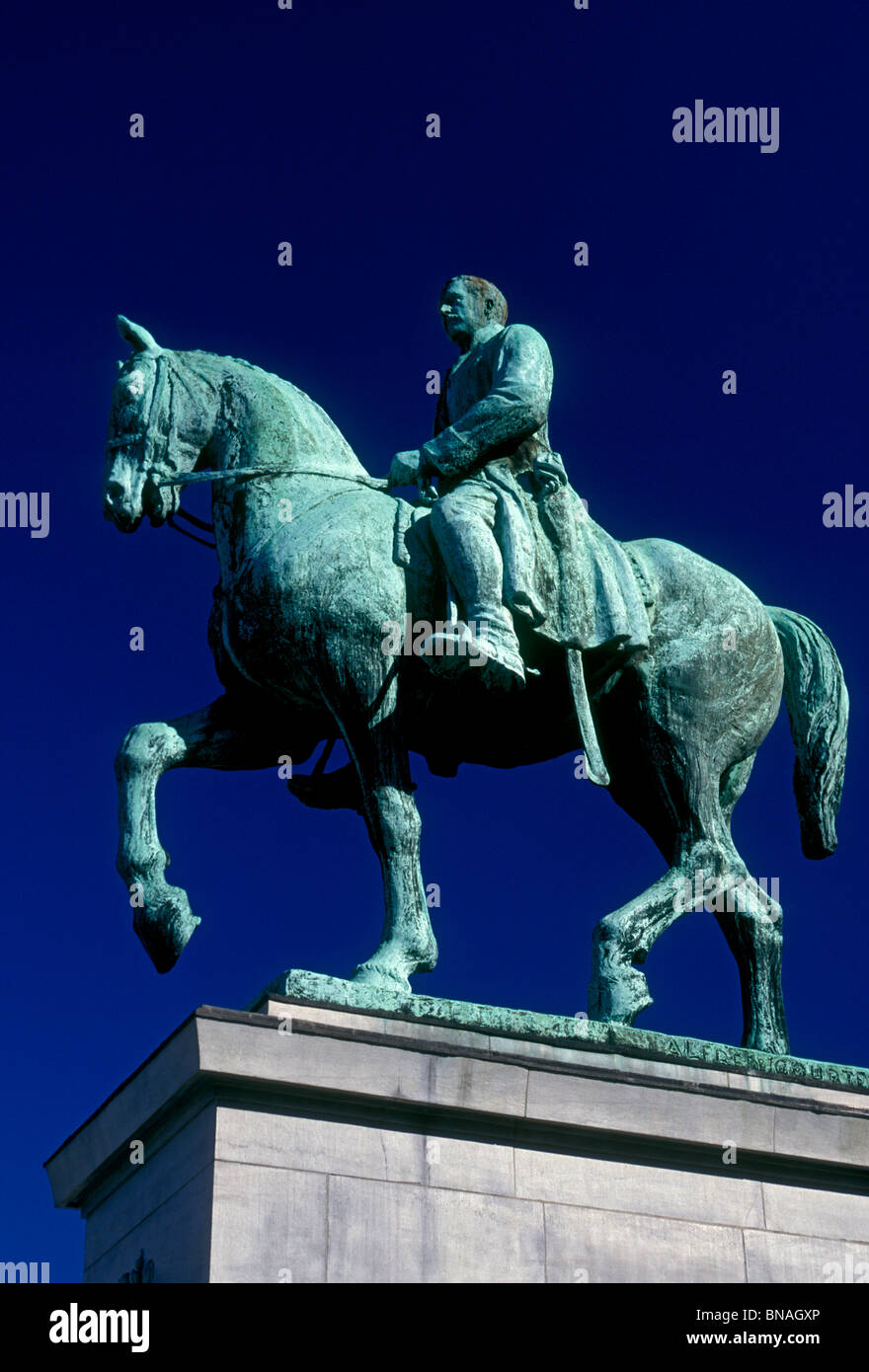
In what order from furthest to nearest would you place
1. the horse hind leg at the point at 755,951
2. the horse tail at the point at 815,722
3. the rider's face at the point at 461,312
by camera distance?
the rider's face at the point at 461,312
the horse tail at the point at 815,722
the horse hind leg at the point at 755,951

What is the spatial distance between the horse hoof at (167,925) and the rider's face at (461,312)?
4.45 metres

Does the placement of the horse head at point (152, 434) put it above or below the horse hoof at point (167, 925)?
above

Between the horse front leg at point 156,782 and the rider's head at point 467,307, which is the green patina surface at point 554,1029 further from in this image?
the rider's head at point 467,307

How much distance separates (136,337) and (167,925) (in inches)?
153

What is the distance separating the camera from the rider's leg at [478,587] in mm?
11836

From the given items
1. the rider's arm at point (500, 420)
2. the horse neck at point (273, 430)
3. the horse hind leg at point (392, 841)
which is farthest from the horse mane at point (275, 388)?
the horse hind leg at point (392, 841)

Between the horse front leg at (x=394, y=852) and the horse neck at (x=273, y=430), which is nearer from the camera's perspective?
the horse front leg at (x=394, y=852)

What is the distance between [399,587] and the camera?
40.0ft

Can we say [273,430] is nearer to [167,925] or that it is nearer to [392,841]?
[392,841]

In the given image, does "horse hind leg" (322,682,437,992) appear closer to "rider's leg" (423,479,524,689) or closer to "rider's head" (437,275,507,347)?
"rider's leg" (423,479,524,689)
